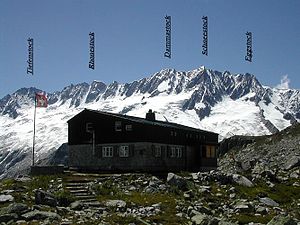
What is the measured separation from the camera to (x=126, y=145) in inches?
2763

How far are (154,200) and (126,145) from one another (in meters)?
26.3

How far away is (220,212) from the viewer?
1607 inches

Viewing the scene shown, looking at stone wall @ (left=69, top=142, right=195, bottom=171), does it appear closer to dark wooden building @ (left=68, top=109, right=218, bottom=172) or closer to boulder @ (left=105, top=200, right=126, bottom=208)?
dark wooden building @ (left=68, top=109, right=218, bottom=172)

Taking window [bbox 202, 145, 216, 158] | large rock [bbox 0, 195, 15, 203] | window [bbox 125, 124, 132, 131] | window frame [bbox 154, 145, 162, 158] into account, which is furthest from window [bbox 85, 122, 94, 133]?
large rock [bbox 0, 195, 15, 203]

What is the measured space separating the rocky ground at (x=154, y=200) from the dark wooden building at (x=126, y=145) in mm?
12458

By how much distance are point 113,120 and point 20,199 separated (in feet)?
100

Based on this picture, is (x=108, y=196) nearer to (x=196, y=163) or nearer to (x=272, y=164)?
(x=196, y=163)

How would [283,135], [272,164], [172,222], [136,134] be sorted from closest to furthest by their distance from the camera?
[172,222]
[136,134]
[272,164]
[283,135]

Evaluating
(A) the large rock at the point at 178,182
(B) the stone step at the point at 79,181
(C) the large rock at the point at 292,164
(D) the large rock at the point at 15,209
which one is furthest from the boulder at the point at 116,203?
(C) the large rock at the point at 292,164

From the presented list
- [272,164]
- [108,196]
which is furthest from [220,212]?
[272,164]

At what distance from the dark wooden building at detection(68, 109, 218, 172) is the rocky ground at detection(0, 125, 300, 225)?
1246 centimetres

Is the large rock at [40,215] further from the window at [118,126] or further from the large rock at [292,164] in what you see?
the large rock at [292,164]

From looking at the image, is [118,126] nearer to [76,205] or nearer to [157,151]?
[157,151]

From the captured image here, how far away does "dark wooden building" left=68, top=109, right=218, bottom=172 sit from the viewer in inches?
2724
